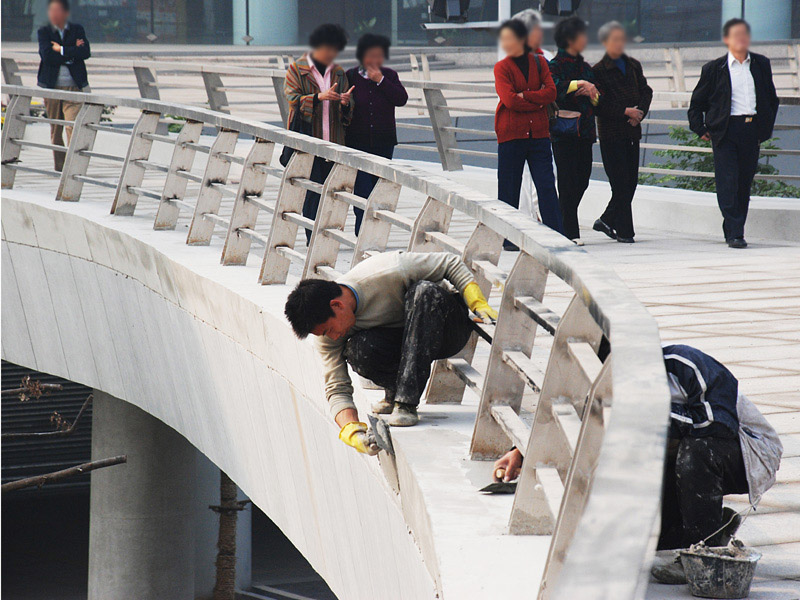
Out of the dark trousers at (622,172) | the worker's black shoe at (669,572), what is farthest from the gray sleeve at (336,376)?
the dark trousers at (622,172)

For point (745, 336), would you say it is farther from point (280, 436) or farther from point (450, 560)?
point (450, 560)

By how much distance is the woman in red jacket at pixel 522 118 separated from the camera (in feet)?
27.0

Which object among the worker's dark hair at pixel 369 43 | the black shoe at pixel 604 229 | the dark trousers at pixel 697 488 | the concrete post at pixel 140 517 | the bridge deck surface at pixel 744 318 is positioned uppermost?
the worker's dark hair at pixel 369 43

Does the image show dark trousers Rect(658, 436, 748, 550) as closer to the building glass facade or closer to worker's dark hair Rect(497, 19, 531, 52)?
the building glass facade

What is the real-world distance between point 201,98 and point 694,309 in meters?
19.2

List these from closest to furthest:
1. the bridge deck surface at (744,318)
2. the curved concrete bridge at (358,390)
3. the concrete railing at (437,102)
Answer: the curved concrete bridge at (358,390) → the bridge deck surface at (744,318) → the concrete railing at (437,102)

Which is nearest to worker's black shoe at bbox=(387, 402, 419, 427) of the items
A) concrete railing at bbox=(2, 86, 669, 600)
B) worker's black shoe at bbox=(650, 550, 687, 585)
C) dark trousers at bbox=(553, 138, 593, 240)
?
concrete railing at bbox=(2, 86, 669, 600)

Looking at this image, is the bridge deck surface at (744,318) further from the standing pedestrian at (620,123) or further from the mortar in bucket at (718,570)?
the standing pedestrian at (620,123)

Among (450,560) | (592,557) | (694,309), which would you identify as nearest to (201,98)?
(694,309)

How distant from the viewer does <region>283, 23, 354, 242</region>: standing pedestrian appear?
26.2ft

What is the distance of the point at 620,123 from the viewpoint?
9.41 meters

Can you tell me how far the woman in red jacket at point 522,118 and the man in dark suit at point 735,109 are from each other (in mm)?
1304

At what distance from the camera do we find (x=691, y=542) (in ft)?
10.7

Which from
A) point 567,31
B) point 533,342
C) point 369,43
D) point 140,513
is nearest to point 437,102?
point 567,31
